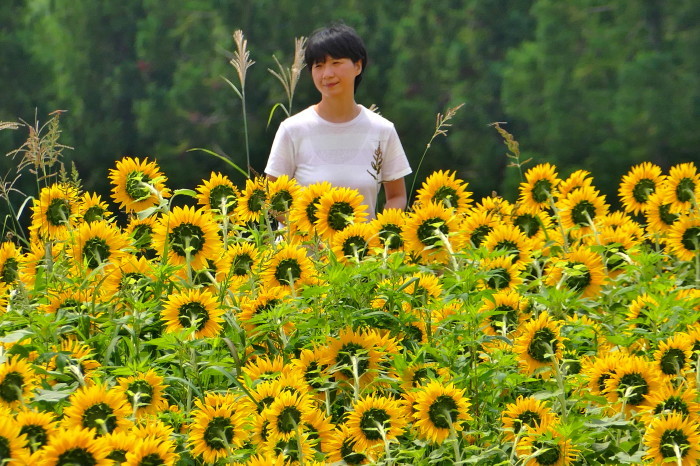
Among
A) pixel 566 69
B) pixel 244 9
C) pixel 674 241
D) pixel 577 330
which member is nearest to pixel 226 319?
pixel 577 330

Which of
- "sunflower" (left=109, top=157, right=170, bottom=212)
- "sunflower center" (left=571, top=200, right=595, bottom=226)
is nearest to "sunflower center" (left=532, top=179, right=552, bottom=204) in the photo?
"sunflower center" (left=571, top=200, right=595, bottom=226)

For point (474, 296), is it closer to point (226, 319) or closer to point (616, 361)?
point (616, 361)

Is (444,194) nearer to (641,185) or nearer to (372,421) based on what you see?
(641,185)

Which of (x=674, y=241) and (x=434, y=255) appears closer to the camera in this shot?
(x=434, y=255)

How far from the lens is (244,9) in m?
28.4

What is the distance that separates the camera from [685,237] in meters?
3.92

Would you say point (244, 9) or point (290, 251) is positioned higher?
point (290, 251)

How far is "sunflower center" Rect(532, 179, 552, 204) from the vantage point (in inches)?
152

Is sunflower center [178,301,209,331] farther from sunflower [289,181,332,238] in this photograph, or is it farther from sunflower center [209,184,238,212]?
sunflower center [209,184,238,212]

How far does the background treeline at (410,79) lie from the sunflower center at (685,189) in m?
20.3

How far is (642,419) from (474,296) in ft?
1.46

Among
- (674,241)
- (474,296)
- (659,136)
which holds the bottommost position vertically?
(659,136)

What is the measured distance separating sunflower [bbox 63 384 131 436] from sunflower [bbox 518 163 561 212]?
195 cm

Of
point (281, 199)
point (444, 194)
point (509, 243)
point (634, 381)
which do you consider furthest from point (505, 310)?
point (281, 199)
